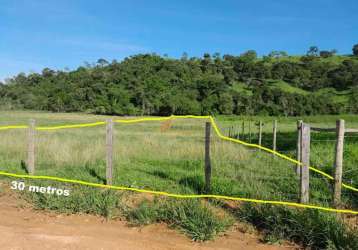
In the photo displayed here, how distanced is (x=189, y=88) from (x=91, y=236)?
81.3 m

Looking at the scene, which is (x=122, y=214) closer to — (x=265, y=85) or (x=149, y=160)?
(x=149, y=160)

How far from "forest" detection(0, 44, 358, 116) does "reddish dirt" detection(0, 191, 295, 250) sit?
224 feet

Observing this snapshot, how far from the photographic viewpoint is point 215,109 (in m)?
78.4

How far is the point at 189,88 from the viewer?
280ft

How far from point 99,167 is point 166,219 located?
455 cm

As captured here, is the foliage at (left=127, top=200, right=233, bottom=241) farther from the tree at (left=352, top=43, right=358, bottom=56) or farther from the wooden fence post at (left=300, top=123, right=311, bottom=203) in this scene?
the tree at (left=352, top=43, right=358, bottom=56)

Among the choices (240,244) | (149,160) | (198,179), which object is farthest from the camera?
(149,160)

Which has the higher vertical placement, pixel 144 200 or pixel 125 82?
pixel 125 82

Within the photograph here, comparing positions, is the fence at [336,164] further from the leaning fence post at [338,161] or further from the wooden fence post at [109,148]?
the wooden fence post at [109,148]

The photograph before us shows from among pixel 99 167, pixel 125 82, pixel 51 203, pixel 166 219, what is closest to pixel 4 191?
pixel 51 203

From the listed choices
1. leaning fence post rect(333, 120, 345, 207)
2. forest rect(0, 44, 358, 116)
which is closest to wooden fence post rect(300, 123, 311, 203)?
leaning fence post rect(333, 120, 345, 207)

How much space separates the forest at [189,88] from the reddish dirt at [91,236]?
6823 centimetres

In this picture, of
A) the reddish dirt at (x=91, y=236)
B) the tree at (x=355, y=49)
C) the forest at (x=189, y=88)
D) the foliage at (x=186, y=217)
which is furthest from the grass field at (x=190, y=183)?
the tree at (x=355, y=49)

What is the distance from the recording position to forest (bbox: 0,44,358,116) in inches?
3078
